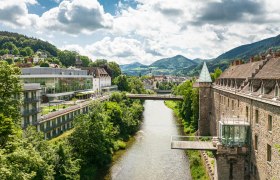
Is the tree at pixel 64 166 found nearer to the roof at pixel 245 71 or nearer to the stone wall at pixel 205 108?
the roof at pixel 245 71

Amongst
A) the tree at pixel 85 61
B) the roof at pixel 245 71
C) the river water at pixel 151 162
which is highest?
the tree at pixel 85 61

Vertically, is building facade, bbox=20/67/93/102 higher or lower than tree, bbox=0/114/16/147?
higher

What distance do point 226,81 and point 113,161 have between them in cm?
2059

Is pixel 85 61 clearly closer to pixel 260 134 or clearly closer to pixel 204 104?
pixel 204 104

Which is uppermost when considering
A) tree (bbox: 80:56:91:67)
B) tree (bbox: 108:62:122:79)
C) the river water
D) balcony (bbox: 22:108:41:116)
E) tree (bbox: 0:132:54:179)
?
tree (bbox: 80:56:91:67)

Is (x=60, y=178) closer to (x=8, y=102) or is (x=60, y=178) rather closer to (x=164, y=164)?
(x=8, y=102)

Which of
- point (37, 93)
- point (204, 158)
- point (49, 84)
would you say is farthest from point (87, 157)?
point (49, 84)

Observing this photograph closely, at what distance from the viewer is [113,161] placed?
1805 inches

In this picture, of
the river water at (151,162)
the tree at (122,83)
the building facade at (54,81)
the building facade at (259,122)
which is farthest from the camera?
the tree at (122,83)

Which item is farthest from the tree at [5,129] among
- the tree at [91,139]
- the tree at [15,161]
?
the tree at [91,139]

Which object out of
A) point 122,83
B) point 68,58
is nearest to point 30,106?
point 122,83

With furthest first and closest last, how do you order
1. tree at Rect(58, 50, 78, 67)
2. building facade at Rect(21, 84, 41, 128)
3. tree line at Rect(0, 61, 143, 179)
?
tree at Rect(58, 50, 78, 67), building facade at Rect(21, 84, 41, 128), tree line at Rect(0, 61, 143, 179)

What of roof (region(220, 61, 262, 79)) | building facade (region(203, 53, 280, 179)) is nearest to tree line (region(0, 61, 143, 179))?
building facade (region(203, 53, 280, 179))

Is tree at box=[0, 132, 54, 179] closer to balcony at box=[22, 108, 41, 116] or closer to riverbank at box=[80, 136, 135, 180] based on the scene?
riverbank at box=[80, 136, 135, 180]
